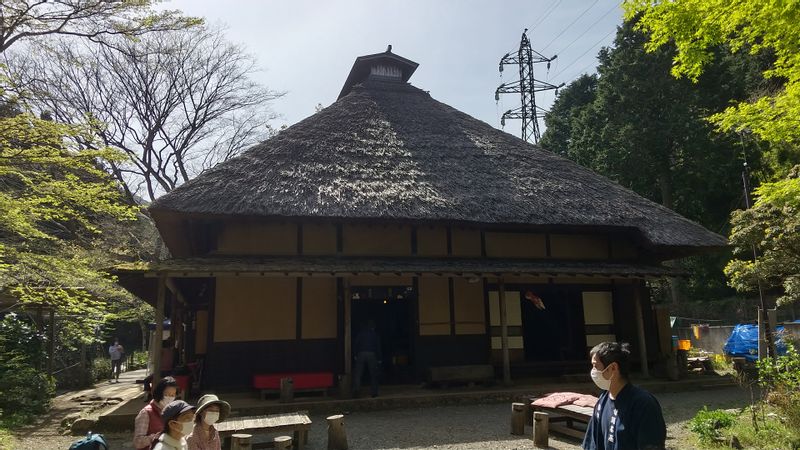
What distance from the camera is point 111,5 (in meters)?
9.19

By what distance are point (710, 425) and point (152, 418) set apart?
241 inches

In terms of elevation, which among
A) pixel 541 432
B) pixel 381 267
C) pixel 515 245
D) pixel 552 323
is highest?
pixel 515 245

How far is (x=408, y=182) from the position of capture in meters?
10.7

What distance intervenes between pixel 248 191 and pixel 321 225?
1608 mm

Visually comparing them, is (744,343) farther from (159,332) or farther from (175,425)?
(175,425)

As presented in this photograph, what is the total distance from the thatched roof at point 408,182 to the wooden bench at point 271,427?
13.3 feet

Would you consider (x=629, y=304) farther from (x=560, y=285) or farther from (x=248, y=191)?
(x=248, y=191)

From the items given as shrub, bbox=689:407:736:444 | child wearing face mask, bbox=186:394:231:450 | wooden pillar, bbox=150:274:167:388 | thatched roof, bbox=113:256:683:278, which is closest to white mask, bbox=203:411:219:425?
child wearing face mask, bbox=186:394:231:450

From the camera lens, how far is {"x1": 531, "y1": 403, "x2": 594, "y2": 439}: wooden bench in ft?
20.2

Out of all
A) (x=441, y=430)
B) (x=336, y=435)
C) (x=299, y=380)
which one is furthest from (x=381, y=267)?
(x=336, y=435)

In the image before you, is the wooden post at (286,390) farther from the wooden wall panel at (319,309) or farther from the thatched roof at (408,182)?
the thatched roof at (408,182)

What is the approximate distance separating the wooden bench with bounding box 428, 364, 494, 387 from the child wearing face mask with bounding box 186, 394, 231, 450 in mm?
6461

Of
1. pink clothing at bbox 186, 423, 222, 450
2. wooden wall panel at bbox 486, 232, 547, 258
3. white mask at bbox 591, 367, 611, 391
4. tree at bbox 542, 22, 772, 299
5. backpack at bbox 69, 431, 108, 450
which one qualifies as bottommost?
backpack at bbox 69, 431, 108, 450

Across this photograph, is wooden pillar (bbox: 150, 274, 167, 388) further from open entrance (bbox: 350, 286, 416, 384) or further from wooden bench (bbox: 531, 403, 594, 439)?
wooden bench (bbox: 531, 403, 594, 439)
